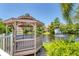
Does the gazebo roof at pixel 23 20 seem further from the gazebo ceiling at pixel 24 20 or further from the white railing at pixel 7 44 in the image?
the white railing at pixel 7 44

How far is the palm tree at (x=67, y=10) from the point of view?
3857mm

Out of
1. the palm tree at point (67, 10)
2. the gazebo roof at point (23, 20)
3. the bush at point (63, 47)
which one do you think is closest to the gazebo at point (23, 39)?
the gazebo roof at point (23, 20)

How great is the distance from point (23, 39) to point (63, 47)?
2.13 feet

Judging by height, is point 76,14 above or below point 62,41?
above

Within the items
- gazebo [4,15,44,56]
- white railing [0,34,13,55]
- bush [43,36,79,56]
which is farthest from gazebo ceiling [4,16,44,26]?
bush [43,36,79,56]

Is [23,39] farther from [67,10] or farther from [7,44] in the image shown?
[67,10]

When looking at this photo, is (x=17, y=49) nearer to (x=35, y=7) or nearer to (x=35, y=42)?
(x=35, y=42)

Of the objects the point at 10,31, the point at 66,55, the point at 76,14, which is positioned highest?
the point at 76,14

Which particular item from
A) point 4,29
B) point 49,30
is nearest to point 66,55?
point 49,30

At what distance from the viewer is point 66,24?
12.8 feet

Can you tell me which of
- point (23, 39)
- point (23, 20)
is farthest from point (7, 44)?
point (23, 20)

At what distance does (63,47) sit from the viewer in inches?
152

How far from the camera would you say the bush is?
12.7ft

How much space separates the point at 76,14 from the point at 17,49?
1.08 meters
